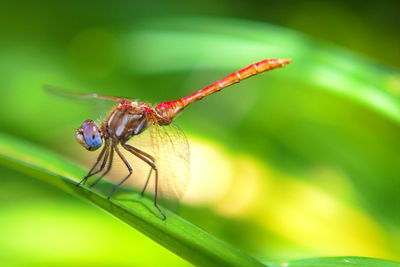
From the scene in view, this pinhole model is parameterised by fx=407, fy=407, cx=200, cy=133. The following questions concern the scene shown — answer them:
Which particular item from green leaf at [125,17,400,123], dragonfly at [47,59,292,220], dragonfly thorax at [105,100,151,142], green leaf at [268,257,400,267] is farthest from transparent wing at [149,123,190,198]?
green leaf at [125,17,400,123]

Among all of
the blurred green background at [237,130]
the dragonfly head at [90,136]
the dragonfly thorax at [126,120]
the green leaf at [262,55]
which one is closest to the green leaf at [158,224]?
the dragonfly head at [90,136]

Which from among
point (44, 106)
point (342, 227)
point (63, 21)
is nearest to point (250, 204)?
point (342, 227)

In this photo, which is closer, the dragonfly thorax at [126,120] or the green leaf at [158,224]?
the green leaf at [158,224]

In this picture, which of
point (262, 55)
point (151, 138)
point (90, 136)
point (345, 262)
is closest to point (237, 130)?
point (262, 55)

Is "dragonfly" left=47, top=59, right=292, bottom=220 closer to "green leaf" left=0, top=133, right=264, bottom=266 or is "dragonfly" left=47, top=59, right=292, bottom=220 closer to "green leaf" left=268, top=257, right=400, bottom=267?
"green leaf" left=0, top=133, right=264, bottom=266

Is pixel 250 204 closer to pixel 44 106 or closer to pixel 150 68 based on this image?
pixel 150 68

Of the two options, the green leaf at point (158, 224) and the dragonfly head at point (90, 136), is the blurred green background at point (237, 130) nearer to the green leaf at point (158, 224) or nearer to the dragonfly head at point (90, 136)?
the dragonfly head at point (90, 136)

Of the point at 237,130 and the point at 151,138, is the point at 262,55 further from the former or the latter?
the point at 151,138
